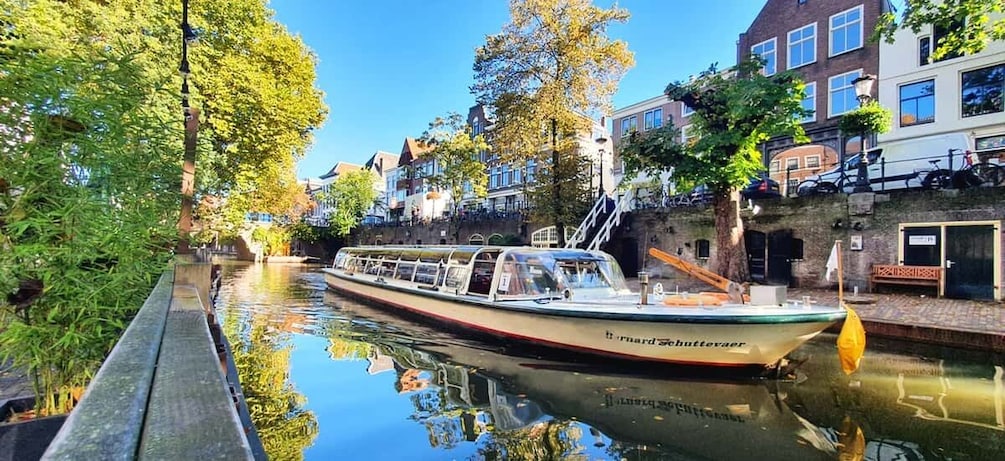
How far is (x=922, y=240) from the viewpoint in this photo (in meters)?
13.7

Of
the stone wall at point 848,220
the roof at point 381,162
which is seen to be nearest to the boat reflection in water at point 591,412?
the stone wall at point 848,220

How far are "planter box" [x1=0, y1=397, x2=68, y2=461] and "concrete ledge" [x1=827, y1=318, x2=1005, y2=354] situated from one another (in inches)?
395

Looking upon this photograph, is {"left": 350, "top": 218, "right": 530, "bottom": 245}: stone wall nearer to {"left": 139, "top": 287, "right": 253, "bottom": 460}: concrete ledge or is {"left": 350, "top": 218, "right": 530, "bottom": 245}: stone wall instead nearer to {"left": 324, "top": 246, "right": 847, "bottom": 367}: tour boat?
{"left": 324, "top": 246, "right": 847, "bottom": 367}: tour boat

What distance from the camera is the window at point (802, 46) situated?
2315 centimetres

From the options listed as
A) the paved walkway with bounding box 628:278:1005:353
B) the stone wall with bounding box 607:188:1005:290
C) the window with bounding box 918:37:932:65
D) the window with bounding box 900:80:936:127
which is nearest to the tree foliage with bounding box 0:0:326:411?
the paved walkway with bounding box 628:278:1005:353

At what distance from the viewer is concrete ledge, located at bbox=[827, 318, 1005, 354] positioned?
28.1 feet

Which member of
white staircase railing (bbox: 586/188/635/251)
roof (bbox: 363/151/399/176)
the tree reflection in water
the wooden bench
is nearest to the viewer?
the tree reflection in water

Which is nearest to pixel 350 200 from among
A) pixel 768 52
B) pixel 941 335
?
pixel 768 52

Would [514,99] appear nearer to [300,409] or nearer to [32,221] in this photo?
[300,409]

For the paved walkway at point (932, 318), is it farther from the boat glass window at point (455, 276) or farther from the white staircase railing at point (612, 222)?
the boat glass window at point (455, 276)

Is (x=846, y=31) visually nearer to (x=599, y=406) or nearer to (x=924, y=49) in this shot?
(x=924, y=49)

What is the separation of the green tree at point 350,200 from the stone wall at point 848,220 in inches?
1364

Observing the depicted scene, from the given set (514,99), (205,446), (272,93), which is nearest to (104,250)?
(205,446)

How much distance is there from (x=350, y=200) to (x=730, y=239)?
135 feet
